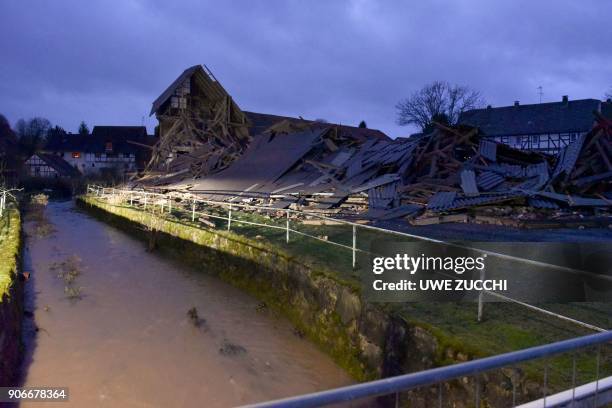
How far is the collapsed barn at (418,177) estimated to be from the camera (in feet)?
46.1

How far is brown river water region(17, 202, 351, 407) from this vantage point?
644 cm

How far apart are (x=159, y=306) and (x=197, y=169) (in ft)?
64.6

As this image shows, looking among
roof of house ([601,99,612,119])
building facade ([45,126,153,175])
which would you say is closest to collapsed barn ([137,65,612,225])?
roof of house ([601,99,612,119])

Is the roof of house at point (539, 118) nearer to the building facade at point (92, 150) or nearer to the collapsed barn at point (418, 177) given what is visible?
the collapsed barn at point (418, 177)

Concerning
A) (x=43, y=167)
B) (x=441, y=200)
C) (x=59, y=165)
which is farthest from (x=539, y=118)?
(x=43, y=167)

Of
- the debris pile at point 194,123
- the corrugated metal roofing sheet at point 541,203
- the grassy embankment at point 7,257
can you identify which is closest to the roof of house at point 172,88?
the debris pile at point 194,123

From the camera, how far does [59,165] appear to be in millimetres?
64500

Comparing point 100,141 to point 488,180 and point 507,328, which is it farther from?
point 507,328

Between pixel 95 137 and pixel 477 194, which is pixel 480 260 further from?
pixel 95 137

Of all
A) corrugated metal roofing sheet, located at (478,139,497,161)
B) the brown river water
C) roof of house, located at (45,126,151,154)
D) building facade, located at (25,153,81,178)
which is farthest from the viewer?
roof of house, located at (45,126,151,154)

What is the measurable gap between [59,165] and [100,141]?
9742 millimetres

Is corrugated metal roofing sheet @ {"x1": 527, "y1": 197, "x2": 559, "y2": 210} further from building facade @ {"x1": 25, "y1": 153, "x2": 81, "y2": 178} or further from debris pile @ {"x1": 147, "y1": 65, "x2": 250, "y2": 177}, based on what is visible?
building facade @ {"x1": 25, "y1": 153, "x2": 81, "y2": 178}

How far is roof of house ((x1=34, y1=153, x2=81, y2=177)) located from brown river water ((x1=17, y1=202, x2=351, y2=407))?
55.6 metres

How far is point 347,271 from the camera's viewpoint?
311 inches
